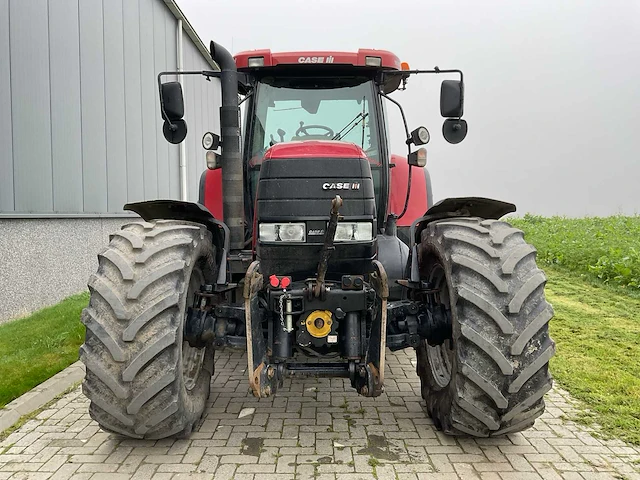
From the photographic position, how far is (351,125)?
467 cm

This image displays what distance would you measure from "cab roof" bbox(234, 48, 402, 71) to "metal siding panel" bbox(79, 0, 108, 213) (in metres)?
4.95

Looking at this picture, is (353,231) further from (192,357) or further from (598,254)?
(598,254)

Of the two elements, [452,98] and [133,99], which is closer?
[452,98]

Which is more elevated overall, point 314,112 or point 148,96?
point 148,96

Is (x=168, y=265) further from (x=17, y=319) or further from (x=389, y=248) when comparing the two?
(x=17, y=319)

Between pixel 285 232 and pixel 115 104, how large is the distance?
7.25 metres

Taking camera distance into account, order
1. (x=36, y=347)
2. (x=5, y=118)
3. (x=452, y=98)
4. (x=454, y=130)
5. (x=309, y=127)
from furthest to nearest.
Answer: (x=5, y=118)
(x=36, y=347)
(x=309, y=127)
(x=454, y=130)
(x=452, y=98)

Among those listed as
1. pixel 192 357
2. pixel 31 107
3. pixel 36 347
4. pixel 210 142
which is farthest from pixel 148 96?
pixel 192 357

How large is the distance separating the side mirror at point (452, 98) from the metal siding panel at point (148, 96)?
26.0 feet

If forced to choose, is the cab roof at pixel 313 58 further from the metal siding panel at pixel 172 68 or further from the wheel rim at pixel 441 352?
the metal siding panel at pixel 172 68

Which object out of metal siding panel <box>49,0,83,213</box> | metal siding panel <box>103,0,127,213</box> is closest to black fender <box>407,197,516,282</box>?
metal siding panel <box>49,0,83,213</box>

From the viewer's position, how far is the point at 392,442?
11.5 ft

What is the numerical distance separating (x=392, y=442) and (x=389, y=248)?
4.74ft

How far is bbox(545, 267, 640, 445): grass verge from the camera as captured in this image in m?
3.96
